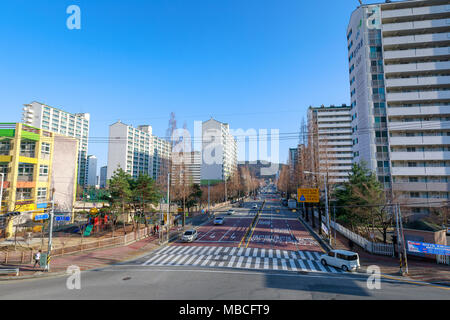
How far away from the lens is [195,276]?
1686 cm

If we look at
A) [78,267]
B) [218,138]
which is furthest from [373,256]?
[218,138]

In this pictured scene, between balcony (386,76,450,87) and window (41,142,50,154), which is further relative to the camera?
balcony (386,76,450,87)

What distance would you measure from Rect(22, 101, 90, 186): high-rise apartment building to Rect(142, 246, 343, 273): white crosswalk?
93226 millimetres

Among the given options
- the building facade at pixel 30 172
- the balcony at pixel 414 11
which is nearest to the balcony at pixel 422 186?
the balcony at pixel 414 11

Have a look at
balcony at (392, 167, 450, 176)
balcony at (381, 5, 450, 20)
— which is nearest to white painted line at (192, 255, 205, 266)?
balcony at (392, 167, 450, 176)

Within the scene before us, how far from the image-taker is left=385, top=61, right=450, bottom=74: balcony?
4250 cm

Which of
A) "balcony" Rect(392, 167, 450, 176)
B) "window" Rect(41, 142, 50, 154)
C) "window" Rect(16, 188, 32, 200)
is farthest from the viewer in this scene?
"balcony" Rect(392, 167, 450, 176)

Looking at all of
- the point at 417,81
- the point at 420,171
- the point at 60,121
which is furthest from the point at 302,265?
the point at 60,121

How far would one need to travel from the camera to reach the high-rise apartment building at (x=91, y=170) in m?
141

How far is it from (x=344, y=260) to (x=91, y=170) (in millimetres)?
157311

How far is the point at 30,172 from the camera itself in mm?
36375

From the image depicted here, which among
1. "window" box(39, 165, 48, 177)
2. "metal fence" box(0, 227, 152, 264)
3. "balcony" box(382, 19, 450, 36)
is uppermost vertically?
"balcony" box(382, 19, 450, 36)

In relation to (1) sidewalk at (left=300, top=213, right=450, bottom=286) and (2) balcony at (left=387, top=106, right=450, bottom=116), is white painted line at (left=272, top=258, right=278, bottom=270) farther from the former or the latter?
(2) balcony at (left=387, top=106, right=450, bottom=116)

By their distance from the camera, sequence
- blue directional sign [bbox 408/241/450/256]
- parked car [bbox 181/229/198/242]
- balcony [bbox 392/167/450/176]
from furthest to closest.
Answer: balcony [bbox 392/167/450/176]
parked car [bbox 181/229/198/242]
blue directional sign [bbox 408/241/450/256]
